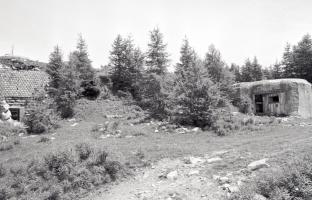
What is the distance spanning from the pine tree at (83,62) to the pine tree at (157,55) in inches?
254

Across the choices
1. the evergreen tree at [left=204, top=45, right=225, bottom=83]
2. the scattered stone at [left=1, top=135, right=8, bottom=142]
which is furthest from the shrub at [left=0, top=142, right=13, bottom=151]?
the evergreen tree at [left=204, top=45, right=225, bottom=83]

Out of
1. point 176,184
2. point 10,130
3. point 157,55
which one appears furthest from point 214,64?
point 176,184

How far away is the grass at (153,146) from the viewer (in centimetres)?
963

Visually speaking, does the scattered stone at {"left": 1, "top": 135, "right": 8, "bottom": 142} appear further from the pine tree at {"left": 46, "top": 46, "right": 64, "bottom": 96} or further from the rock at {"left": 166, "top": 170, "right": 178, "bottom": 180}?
the rock at {"left": 166, "top": 170, "right": 178, "bottom": 180}

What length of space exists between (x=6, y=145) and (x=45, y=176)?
19.6 feet

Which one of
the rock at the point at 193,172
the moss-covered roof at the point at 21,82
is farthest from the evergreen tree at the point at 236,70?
the rock at the point at 193,172

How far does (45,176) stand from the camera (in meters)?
9.02

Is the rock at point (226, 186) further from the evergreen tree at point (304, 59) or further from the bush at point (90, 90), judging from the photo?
the evergreen tree at point (304, 59)

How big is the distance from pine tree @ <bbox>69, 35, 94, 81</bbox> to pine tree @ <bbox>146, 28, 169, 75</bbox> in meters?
6.46

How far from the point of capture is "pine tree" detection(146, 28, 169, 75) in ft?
90.7

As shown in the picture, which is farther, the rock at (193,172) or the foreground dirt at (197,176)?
the rock at (193,172)

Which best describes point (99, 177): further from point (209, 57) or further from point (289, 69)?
point (289, 69)

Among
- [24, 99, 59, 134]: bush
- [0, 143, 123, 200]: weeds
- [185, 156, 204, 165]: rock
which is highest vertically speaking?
[24, 99, 59, 134]: bush

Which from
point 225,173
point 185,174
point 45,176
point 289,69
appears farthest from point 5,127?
point 289,69
